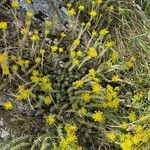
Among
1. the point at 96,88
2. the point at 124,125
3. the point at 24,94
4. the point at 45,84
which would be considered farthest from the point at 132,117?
the point at 24,94

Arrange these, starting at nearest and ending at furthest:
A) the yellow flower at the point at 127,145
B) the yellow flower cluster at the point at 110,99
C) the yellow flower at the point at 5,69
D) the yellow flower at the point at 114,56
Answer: the yellow flower at the point at 127,145
the yellow flower at the point at 5,69
the yellow flower cluster at the point at 110,99
the yellow flower at the point at 114,56

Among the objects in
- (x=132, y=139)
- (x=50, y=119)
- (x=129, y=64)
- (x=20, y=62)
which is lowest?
(x=132, y=139)

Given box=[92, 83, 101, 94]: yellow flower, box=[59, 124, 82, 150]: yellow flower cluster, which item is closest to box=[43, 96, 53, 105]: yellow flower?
box=[59, 124, 82, 150]: yellow flower cluster

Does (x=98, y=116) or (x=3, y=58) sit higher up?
(x=3, y=58)

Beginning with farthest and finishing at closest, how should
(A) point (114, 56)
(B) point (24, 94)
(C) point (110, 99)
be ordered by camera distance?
(A) point (114, 56), (C) point (110, 99), (B) point (24, 94)

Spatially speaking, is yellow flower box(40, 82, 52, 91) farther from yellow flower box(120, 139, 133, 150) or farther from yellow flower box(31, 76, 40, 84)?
yellow flower box(120, 139, 133, 150)

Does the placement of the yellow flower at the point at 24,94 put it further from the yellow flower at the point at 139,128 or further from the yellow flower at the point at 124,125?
the yellow flower at the point at 139,128

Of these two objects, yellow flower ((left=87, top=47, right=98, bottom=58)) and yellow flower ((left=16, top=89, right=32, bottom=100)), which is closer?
yellow flower ((left=16, top=89, right=32, bottom=100))

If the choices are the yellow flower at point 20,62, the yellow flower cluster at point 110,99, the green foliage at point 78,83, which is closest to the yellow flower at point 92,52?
the green foliage at point 78,83

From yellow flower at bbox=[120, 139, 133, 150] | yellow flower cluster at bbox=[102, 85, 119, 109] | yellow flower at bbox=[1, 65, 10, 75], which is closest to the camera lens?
yellow flower at bbox=[120, 139, 133, 150]

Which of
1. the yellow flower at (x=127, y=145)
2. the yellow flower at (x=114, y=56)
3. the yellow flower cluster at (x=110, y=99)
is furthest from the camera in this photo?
the yellow flower at (x=114, y=56)

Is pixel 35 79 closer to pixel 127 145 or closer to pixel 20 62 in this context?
pixel 20 62
